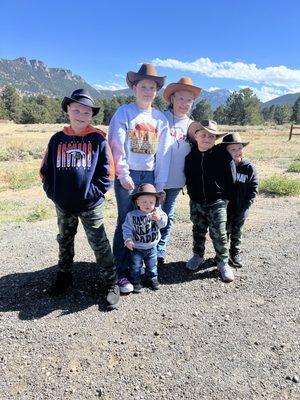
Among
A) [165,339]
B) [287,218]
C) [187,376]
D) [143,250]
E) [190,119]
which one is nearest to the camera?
[187,376]

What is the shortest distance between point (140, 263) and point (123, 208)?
2.09ft

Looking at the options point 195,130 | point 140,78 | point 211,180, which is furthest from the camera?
point 211,180

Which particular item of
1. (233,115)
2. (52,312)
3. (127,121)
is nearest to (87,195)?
(127,121)

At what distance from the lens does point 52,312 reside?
3680 mm

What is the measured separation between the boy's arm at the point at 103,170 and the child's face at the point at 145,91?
0.60 metres

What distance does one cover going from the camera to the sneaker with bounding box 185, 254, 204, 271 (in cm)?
471

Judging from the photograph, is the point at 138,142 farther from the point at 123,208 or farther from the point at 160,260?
the point at 160,260

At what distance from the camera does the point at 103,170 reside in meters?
3.66

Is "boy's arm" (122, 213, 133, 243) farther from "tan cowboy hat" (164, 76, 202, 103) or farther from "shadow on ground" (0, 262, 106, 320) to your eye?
"tan cowboy hat" (164, 76, 202, 103)

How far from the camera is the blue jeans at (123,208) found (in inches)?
158

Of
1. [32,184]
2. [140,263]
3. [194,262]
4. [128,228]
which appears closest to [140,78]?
[128,228]

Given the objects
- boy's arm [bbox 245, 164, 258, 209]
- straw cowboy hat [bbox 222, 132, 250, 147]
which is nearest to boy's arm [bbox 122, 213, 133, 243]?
straw cowboy hat [bbox 222, 132, 250, 147]

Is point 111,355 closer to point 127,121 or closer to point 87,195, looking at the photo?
point 87,195

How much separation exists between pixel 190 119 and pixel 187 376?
2803mm
